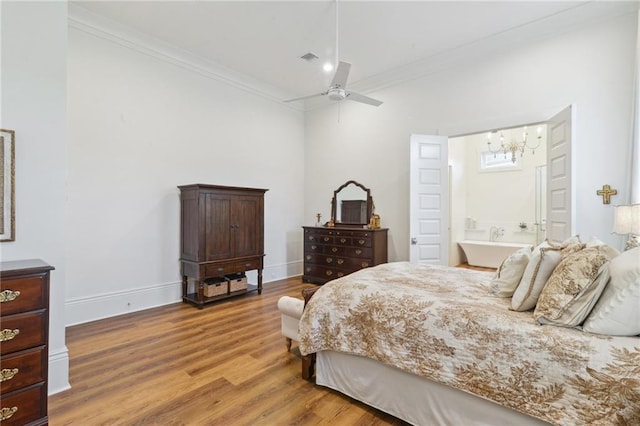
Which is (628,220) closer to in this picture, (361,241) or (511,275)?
(511,275)

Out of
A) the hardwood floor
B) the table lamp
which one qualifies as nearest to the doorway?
the table lamp

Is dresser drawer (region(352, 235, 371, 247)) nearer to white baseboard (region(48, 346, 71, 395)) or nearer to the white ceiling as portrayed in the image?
the white ceiling

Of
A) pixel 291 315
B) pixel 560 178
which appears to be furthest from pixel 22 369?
pixel 560 178

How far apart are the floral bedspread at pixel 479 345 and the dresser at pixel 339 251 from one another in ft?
7.86

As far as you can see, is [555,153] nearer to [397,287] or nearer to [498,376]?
[397,287]

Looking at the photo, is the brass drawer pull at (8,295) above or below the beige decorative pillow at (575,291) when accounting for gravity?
below

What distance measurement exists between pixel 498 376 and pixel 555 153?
3164 millimetres

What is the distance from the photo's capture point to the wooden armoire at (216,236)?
411cm

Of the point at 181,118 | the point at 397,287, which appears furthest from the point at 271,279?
the point at 397,287

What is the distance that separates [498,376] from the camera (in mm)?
1497

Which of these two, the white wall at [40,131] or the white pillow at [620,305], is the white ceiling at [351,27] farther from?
Answer: the white pillow at [620,305]

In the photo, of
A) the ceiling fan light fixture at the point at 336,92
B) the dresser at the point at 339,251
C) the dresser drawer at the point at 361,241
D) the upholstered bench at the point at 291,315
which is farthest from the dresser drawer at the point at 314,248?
the ceiling fan light fixture at the point at 336,92

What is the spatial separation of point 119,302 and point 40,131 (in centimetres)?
242

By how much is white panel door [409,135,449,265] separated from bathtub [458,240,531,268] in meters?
2.60
